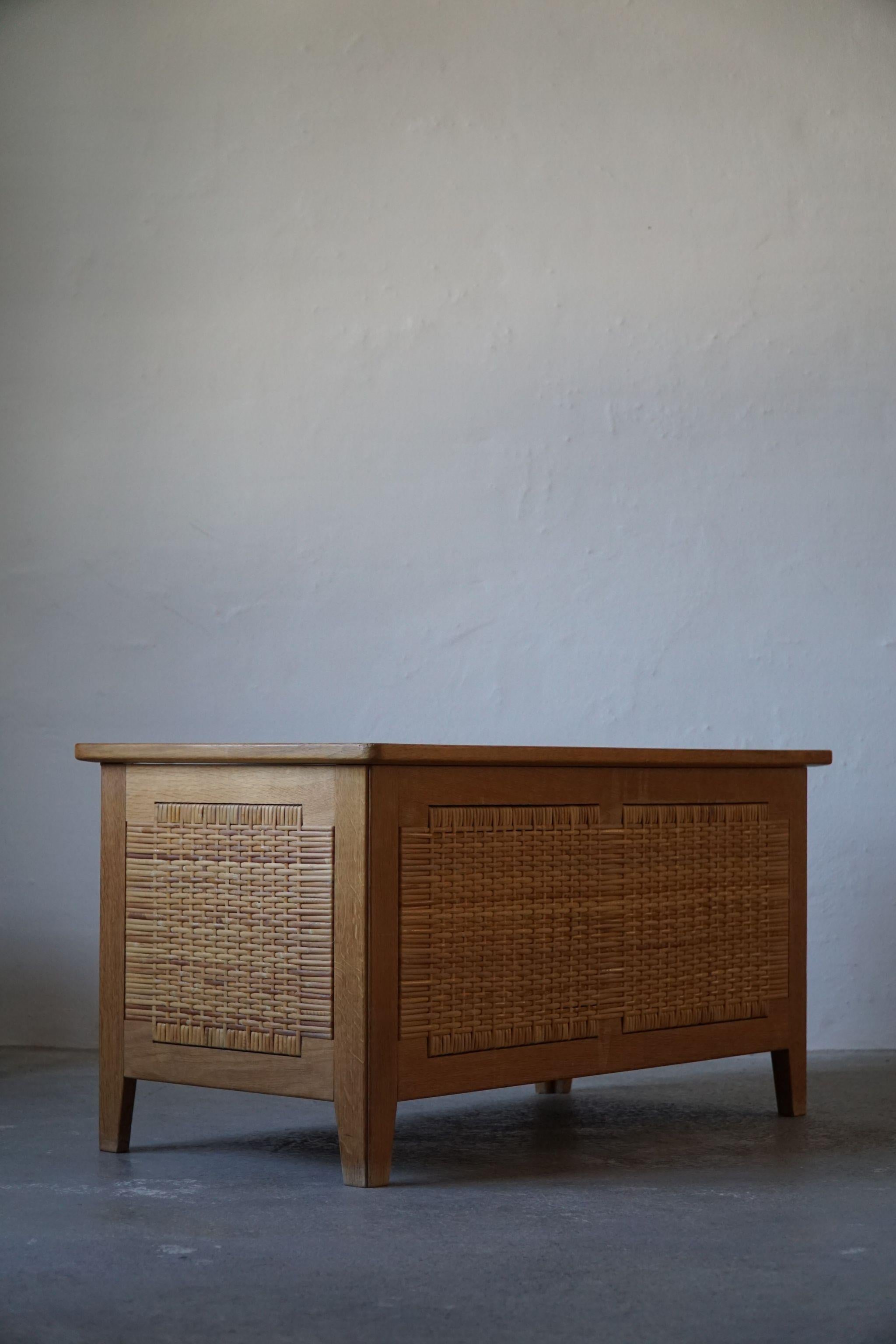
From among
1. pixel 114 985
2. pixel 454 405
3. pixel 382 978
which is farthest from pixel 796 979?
pixel 454 405

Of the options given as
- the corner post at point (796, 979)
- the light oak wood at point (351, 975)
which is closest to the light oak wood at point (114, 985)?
the light oak wood at point (351, 975)

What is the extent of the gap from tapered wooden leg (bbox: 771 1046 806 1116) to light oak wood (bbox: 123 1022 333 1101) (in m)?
1.05

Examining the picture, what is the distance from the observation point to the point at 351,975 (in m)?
2.36

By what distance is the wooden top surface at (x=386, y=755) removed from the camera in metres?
2.39

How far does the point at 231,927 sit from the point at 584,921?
609 mm

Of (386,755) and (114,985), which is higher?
(386,755)

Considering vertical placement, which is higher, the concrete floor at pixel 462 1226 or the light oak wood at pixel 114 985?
the light oak wood at pixel 114 985

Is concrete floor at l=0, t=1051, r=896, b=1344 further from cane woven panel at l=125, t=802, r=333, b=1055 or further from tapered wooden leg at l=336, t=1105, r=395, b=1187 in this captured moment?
cane woven panel at l=125, t=802, r=333, b=1055

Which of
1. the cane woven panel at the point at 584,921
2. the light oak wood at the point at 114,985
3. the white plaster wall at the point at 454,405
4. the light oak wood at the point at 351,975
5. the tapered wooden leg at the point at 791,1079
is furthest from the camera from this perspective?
the white plaster wall at the point at 454,405

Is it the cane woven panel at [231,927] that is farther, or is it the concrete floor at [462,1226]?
the cane woven panel at [231,927]

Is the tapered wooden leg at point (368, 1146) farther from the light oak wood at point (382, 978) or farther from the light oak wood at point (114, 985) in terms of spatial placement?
the light oak wood at point (114, 985)

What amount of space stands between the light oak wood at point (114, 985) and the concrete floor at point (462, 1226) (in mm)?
62

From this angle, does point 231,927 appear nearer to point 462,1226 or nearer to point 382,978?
point 382,978

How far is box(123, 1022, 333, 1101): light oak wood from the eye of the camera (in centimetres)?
238
